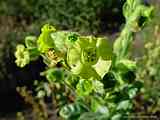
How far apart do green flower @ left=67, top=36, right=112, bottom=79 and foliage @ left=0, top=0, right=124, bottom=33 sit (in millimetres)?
3913

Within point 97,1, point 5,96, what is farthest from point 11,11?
point 5,96

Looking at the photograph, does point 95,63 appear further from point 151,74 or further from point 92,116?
point 151,74

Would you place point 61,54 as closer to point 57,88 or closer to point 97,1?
point 57,88

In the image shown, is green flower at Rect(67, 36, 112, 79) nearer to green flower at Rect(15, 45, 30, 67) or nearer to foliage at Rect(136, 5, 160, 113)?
green flower at Rect(15, 45, 30, 67)

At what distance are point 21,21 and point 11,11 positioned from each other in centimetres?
18

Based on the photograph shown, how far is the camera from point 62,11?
5836 mm

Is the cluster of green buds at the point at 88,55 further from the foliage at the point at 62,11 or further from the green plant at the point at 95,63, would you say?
the foliage at the point at 62,11

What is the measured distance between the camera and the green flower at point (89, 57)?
783mm

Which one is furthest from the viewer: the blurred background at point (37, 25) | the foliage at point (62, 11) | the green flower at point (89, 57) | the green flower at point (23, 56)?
the foliage at point (62, 11)

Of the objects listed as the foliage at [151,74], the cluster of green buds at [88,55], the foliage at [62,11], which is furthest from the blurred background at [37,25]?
the cluster of green buds at [88,55]

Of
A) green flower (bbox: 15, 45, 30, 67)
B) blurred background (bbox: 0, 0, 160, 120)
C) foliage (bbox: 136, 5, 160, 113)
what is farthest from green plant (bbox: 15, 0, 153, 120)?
blurred background (bbox: 0, 0, 160, 120)

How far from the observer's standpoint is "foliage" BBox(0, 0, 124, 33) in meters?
5.36

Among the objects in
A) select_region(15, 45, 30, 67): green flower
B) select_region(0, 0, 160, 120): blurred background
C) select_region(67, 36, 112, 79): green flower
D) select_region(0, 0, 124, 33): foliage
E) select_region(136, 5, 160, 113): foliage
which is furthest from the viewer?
select_region(0, 0, 124, 33): foliage

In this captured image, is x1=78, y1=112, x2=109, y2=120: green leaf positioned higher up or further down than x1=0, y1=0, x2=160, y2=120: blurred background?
higher up
